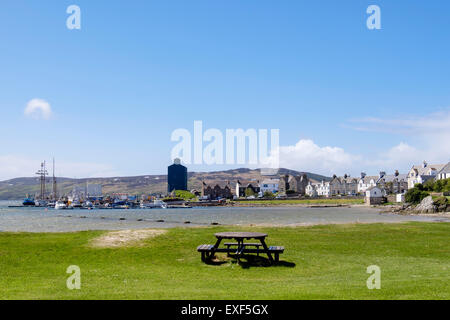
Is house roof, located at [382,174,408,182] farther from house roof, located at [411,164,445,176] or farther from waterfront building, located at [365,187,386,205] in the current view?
waterfront building, located at [365,187,386,205]

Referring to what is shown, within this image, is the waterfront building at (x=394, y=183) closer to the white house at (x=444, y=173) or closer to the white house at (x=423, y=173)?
the white house at (x=423, y=173)

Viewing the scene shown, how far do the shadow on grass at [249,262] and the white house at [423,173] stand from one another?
16350 cm

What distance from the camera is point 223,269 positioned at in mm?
18828

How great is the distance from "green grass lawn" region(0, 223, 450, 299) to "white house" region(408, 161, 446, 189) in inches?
6010

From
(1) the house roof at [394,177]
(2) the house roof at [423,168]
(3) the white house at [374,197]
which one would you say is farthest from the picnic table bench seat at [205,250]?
(1) the house roof at [394,177]

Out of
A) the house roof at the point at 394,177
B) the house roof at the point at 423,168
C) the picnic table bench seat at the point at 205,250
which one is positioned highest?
the house roof at the point at 423,168

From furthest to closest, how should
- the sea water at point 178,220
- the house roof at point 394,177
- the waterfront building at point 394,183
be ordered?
the house roof at point 394,177
the waterfront building at point 394,183
the sea water at point 178,220

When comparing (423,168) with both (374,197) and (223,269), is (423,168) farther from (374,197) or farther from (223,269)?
(223,269)

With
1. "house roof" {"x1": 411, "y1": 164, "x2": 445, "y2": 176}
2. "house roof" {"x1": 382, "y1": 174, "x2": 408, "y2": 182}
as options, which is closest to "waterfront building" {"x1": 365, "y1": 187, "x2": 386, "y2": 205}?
"house roof" {"x1": 411, "y1": 164, "x2": 445, "y2": 176}

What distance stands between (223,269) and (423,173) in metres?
177

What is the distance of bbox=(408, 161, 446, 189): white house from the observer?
553 ft

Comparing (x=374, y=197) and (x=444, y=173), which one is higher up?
(x=444, y=173)

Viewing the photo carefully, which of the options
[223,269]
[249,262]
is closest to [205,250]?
[223,269]

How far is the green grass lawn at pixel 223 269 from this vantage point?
519 inches
